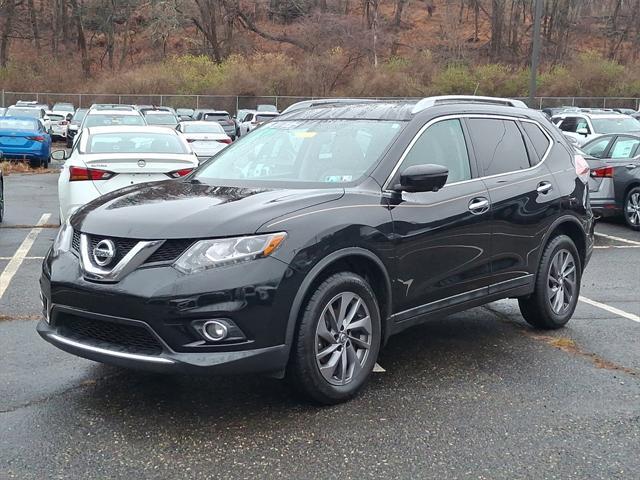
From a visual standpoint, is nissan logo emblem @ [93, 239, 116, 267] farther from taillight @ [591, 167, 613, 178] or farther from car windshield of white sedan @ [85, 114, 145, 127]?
car windshield of white sedan @ [85, 114, 145, 127]

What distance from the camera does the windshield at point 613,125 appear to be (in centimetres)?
2038

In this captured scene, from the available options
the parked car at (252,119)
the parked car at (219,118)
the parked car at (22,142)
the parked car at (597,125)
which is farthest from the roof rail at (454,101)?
the parked car at (219,118)

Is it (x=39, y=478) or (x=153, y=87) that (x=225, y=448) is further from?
(x=153, y=87)

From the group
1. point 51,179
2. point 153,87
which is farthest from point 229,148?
point 153,87

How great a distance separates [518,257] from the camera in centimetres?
589

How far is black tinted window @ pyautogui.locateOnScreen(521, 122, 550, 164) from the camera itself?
632 centimetres

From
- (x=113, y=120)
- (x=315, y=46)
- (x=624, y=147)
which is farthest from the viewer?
(x=315, y=46)

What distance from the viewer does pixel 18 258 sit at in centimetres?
903

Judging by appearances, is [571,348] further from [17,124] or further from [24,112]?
[24,112]

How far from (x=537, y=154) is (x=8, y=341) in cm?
441

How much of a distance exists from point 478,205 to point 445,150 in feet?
1.50

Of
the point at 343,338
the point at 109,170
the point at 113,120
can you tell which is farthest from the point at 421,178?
the point at 113,120

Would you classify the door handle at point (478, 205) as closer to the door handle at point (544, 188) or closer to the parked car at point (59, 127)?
the door handle at point (544, 188)

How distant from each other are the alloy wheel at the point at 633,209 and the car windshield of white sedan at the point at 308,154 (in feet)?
27.9
